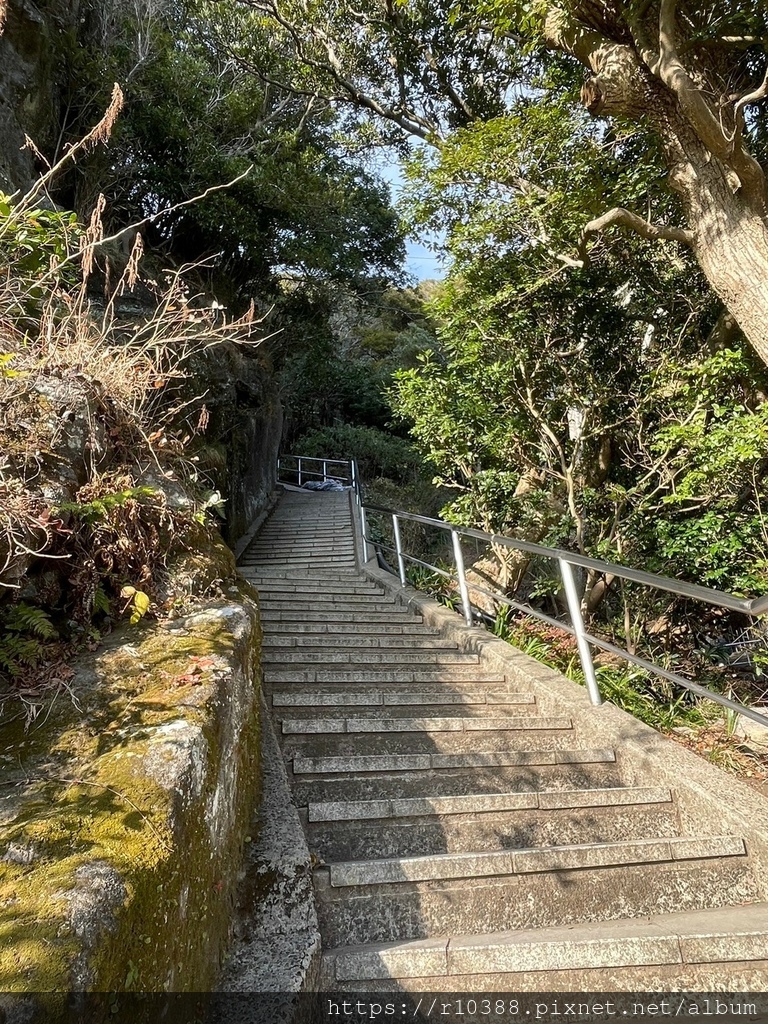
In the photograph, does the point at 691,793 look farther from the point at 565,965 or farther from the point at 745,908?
the point at 565,965

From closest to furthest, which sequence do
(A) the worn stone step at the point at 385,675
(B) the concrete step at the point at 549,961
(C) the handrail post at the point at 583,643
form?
(B) the concrete step at the point at 549,961 → (C) the handrail post at the point at 583,643 → (A) the worn stone step at the point at 385,675

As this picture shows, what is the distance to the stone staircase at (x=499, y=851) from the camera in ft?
5.91

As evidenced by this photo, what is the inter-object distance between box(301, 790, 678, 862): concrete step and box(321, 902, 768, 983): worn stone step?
402mm


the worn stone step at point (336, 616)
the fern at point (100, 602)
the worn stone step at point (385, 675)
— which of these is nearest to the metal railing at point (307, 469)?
the worn stone step at point (336, 616)

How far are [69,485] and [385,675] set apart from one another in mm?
2347

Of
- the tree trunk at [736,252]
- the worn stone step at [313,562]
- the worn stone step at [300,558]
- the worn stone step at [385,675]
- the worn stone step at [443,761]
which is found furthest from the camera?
the worn stone step at [300,558]

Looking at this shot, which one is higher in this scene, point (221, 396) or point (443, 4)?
point (443, 4)

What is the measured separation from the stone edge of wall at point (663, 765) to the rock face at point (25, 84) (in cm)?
623

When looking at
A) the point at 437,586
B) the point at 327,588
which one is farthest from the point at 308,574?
the point at 437,586

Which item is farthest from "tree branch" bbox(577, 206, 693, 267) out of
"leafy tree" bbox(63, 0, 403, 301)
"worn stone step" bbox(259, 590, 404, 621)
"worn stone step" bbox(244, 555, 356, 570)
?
"worn stone step" bbox(244, 555, 356, 570)

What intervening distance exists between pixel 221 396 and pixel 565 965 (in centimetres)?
730

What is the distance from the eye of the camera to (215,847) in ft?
5.44

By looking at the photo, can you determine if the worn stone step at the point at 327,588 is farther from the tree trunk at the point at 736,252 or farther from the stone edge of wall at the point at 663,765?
the tree trunk at the point at 736,252

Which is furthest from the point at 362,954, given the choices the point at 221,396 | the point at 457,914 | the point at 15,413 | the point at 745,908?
the point at 221,396
